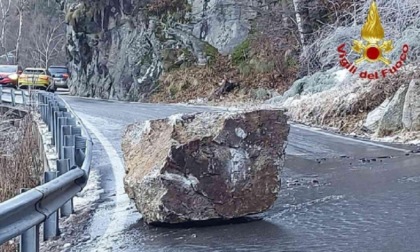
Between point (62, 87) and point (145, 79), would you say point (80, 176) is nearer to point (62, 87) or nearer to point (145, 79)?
point (145, 79)

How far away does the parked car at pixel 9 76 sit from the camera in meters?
35.2

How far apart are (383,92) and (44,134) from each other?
779 centimetres

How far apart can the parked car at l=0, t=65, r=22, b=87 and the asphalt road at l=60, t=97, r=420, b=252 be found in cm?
2673

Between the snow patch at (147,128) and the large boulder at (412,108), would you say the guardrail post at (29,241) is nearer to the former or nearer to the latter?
the snow patch at (147,128)

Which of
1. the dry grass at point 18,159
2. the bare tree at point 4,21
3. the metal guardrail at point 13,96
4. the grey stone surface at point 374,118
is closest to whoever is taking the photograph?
the dry grass at point 18,159

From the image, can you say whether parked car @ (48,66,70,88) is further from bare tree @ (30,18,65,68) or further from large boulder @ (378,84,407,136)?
large boulder @ (378,84,407,136)

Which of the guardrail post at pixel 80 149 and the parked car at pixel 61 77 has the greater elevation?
the guardrail post at pixel 80 149

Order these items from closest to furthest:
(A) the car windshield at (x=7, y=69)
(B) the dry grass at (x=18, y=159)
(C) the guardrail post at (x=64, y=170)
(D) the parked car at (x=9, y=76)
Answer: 1. (C) the guardrail post at (x=64, y=170)
2. (B) the dry grass at (x=18, y=159)
3. (D) the parked car at (x=9, y=76)
4. (A) the car windshield at (x=7, y=69)

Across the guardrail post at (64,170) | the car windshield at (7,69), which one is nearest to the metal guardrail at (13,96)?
the guardrail post at (64,170)

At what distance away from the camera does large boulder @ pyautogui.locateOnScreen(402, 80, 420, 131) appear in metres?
13.1

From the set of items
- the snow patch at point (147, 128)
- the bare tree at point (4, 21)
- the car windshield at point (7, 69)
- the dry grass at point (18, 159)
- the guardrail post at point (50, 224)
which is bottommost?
the dry grass at point (18, 159)

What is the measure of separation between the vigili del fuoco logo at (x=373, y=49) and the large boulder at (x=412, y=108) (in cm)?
237

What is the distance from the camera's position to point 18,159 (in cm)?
986

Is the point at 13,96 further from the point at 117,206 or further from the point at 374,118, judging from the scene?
the point at 117,206
